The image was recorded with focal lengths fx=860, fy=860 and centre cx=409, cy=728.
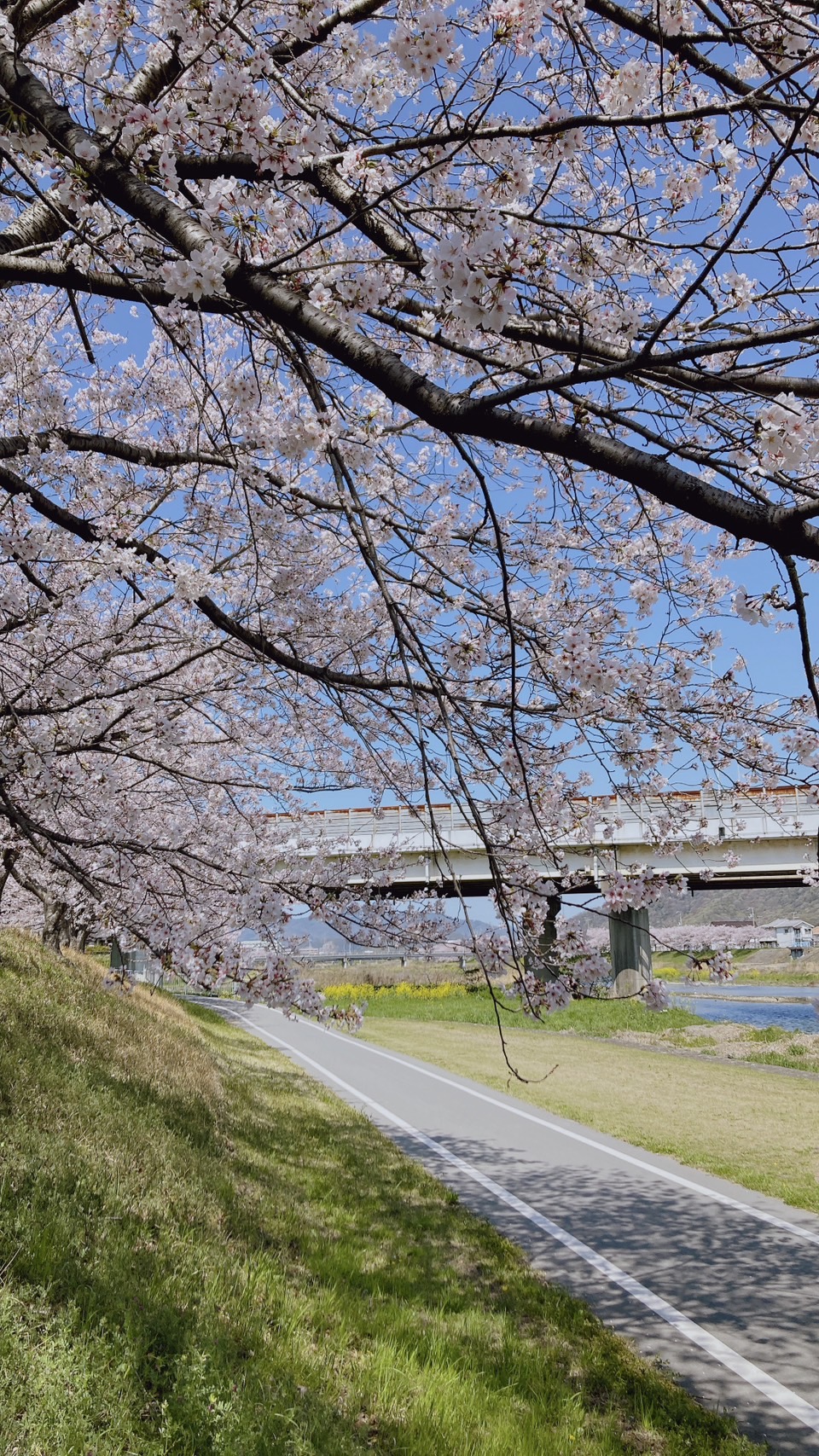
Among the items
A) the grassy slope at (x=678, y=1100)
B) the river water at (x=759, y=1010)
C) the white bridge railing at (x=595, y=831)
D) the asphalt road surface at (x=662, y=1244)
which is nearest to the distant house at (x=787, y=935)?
the river water at (x=759, y=1010)

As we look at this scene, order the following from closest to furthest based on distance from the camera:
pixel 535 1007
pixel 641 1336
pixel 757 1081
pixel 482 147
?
pixel 535 1007
pixel 482 147
pixel 641 1336
pixel 757 1081

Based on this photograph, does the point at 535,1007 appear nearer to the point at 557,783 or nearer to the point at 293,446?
the point at 557,783

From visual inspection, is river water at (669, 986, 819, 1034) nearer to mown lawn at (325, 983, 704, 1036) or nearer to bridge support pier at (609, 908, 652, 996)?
bridge support pier at (609, 908, 652, 996)

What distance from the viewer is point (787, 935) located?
110m

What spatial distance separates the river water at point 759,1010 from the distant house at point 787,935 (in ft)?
170

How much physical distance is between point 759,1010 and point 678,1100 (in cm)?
2984

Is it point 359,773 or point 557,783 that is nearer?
point 557,783

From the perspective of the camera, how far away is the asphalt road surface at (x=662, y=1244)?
4445mm

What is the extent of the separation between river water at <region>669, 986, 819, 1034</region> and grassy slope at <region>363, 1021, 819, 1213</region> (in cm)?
888

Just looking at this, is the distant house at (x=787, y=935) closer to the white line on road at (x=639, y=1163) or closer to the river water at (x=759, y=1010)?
the river water at (x=759, y=1010)

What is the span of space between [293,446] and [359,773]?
6006 mm

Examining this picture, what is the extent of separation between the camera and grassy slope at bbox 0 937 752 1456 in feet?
11.0

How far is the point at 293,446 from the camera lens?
3514 millimetres

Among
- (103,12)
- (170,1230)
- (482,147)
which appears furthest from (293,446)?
(170,1230)
